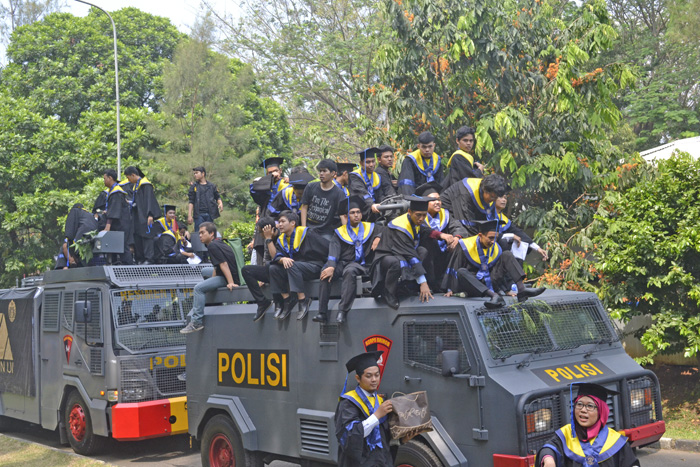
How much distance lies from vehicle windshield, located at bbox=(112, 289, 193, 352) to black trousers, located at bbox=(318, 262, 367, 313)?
4195 mm

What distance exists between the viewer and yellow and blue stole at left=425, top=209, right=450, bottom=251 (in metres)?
8.24

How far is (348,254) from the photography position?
338 inches

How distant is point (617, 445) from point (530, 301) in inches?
114

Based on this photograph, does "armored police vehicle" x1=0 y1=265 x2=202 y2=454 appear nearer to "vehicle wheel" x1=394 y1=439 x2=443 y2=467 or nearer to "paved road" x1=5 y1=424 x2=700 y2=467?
"paved road" x1=5 y1=424 x2=700 y2=467

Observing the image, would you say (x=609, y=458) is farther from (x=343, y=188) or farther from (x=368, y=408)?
(x=343, y=188)

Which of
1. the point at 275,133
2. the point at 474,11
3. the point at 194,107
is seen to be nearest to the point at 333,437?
the point at 474,11

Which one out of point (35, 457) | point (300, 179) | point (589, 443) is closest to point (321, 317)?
point (300, 179)

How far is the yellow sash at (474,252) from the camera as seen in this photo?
305 inches

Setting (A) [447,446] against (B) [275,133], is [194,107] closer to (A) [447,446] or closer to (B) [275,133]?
(B) [275,133]

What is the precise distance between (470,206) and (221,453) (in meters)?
4.14

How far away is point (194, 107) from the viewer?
24.7 m

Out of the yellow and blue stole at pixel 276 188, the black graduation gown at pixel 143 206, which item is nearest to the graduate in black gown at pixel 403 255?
the yellow and blue stole at pixel 276 188

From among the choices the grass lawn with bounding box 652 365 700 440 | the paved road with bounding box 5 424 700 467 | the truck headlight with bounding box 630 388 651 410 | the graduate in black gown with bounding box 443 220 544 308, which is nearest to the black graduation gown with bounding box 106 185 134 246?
the paved road with bounding box 5 424 700 467

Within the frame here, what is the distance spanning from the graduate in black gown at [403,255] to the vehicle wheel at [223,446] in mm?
2650
